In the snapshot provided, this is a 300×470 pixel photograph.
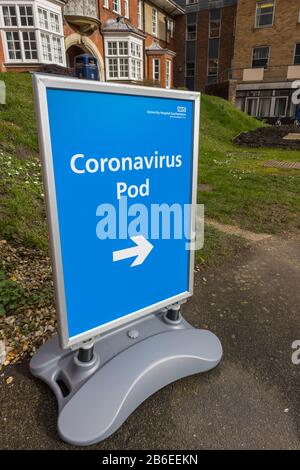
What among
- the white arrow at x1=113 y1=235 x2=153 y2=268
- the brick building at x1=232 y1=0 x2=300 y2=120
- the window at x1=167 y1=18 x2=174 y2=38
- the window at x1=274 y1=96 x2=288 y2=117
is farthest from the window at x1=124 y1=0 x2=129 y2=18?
the white arrow at x1=113 y1=235 x2=153 y2=268

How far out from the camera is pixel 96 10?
74.2ft

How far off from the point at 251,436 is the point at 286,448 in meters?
0.19

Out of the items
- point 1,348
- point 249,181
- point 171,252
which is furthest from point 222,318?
point 249,181

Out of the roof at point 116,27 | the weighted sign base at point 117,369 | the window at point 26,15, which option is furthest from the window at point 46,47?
the weighted sign base at point 117,369

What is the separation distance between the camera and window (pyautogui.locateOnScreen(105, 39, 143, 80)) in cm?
2500

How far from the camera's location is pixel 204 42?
37250mm

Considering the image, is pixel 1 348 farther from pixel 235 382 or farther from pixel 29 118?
pixel 29 118

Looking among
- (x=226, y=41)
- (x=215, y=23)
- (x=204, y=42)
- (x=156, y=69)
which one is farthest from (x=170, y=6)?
(x=156, y=69)

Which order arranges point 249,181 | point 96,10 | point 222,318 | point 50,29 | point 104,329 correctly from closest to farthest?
point 104,329
point 222,318
point 249,181
point 50,29
point 96,10

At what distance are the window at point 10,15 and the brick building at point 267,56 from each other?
2208 cm

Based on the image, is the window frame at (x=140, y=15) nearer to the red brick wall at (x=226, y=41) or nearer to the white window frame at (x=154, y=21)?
the white window frame at (x=154, y=21)

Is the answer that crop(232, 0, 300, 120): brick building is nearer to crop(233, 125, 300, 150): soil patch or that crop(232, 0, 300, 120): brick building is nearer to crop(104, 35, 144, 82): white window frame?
crop(104, 35, 144, 82): white window frame

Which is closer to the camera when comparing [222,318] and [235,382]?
[235,382]

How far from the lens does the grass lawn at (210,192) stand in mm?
4379
